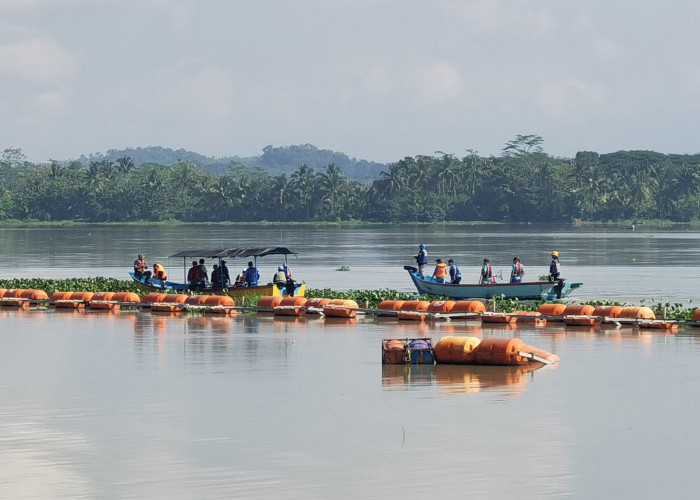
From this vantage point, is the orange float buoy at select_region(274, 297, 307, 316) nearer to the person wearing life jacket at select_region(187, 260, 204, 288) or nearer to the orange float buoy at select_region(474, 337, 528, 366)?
the person wearing life jacket at select_region(187, 260, 204, 288)

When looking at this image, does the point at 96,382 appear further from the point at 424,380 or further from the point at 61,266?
the point at 61,266

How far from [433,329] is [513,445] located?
786 inches

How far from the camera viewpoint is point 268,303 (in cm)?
4891

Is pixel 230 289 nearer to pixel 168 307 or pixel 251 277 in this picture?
pixel 251 277

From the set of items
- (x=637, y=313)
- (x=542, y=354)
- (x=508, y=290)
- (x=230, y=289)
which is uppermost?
(x=230, y=289)

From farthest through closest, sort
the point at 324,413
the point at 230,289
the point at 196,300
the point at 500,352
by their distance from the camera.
→ 1. the point at 230,289
2. the point at 196,300
3. the point at 500,352
4. the point at 324,413

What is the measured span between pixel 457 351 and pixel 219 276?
74.8 ft

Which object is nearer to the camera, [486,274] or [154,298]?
[154,298]

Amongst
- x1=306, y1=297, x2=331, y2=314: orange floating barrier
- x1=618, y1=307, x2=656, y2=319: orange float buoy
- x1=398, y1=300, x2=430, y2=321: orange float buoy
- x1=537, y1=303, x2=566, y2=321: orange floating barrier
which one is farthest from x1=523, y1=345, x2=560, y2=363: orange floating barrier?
x1=306, y1=297, x2=331, y2=314: orange floating barrier

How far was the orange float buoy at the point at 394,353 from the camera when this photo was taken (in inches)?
1326

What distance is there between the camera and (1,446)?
76.8ft

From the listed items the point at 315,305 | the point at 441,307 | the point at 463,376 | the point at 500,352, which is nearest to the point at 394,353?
the point at 463,376

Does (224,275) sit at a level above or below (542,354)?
above

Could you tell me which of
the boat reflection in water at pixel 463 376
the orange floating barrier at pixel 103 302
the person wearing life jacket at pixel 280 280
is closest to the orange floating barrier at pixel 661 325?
the boat reflection in water at pixel 463 376
